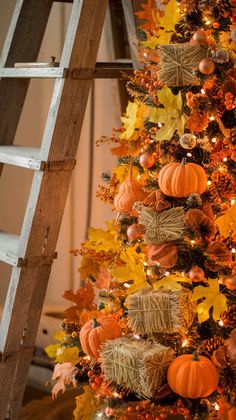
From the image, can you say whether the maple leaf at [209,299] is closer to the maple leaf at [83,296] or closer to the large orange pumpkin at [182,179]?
the large orange pumpkin at [182,179]

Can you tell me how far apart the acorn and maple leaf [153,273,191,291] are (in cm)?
49

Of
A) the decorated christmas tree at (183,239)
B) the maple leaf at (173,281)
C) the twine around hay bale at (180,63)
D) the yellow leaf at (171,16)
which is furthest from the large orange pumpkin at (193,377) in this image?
the yellow leaf at (171,16)

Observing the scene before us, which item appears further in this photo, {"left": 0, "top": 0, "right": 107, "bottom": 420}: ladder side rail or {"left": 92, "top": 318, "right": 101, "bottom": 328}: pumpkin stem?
{"left": 0, "top": 0, "right": 107, "bottom": 420}: ladder side rail

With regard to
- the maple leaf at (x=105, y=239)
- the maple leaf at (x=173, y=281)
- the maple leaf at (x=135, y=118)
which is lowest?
the maple leaf at (x=173, y=281)

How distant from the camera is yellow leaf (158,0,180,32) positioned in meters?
1.84

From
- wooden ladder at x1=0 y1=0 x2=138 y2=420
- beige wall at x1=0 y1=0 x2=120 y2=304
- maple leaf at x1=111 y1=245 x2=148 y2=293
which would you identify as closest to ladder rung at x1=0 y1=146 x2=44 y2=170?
wooden ladder at x1=0 y1=0 x2=138 y2=420

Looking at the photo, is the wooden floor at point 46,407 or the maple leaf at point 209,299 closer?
the maple leaf at point 209,299

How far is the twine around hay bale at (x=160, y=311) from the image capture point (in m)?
1.72

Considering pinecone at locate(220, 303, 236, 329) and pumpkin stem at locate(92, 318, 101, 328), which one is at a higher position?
pinecone at locate(220, 303, 236, 329)

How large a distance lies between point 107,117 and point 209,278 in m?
1.57

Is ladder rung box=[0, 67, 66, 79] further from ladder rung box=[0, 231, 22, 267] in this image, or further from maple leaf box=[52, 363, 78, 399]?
maple leaf box=[52, 363, 78, 399]

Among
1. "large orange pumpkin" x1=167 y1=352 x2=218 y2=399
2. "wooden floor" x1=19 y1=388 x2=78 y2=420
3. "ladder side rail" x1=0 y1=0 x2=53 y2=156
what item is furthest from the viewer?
"wooden floor" x1=19 y1=388 x2=78 y2=420

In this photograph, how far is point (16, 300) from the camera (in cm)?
210

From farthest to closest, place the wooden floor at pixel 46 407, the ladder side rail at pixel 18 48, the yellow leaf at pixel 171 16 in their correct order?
the wooden floor at pixel 46 407 < the ladder side rail at pixel 18 48 < the yellow leaf at pixel 171 16
